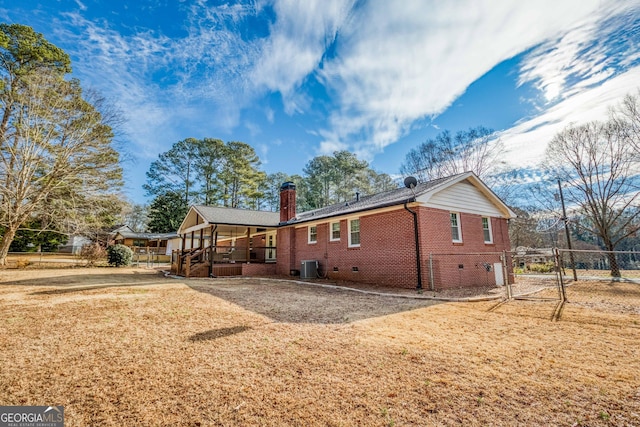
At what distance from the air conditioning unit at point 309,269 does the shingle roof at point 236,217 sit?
14.6 ft

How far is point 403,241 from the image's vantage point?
1095 cm

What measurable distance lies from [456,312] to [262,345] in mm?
5136

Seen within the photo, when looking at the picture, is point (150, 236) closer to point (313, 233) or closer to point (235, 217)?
point (235, 217)

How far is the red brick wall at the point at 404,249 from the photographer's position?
10727 millimetres

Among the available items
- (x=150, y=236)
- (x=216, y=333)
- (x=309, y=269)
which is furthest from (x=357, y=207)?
(x=150, y=236)

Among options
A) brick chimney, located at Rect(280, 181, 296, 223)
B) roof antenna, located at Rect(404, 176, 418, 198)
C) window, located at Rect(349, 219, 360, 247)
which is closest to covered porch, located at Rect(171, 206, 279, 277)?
brick chimney, located at Rect(280, 181, 296, 223)

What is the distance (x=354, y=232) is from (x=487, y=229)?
6.71 m

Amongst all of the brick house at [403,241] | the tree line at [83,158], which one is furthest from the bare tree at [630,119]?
the brick house at [403,241]

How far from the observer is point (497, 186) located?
25.3 metres

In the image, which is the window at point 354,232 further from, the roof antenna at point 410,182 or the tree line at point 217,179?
the tree line at point 217,179

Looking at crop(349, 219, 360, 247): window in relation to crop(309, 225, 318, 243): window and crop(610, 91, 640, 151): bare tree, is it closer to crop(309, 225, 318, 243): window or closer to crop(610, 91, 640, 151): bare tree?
crop(309, 225, 318, 243): window

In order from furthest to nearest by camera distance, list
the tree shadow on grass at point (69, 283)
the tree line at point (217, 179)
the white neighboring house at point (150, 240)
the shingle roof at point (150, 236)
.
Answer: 1. the tree line at point (217, 179)
2. the white neighboring house at point (150, 240)
3. the shingle roof at point (150, 236)
4. the tree shadow on grass at point (69, 283)

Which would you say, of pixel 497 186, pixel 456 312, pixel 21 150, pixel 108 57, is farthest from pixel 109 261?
pixel 497 186

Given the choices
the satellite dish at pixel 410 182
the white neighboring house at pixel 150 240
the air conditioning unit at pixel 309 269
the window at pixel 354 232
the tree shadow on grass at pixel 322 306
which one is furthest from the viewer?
the white neighboring house at pixel 150 240
